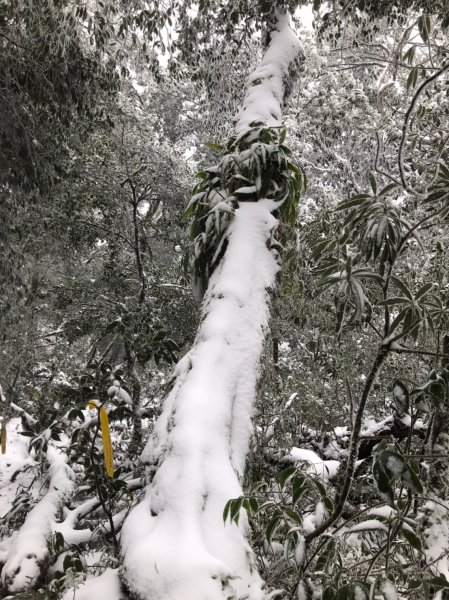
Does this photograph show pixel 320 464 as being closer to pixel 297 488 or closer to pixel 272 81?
pixel 297 488

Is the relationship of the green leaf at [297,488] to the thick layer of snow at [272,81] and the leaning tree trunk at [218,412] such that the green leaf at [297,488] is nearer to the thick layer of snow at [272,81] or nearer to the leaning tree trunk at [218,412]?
the leaning tree trunk at [218,412]

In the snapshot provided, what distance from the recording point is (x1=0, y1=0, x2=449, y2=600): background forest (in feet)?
4.76

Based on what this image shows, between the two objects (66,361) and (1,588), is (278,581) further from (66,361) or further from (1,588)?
(66,361)

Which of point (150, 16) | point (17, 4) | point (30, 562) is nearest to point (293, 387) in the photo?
point (30, 562)

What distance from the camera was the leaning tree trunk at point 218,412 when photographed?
1.32 m

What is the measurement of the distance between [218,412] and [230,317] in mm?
486

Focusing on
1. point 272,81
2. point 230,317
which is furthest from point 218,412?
point 272,81

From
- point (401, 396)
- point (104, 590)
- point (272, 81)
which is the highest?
point (272, 81)

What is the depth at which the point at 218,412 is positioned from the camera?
178 cm

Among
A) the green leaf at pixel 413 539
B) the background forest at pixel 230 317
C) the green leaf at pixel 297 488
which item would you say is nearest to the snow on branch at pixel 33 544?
the background forest at pixel 230 317

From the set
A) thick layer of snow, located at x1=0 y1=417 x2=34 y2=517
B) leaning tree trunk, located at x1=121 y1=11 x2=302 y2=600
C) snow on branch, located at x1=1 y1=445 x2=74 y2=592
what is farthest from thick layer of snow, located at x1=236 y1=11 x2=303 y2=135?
thick layer of snow, located at x1=0 y1=417 x2=34 y2=517

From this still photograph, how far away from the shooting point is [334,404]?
266 inches

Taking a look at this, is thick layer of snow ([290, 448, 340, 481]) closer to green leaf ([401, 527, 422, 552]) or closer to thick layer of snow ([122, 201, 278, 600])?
thick layer of snow ([122, 201, 278, 600])

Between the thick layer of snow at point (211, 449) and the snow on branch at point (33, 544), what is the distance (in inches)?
50.8
